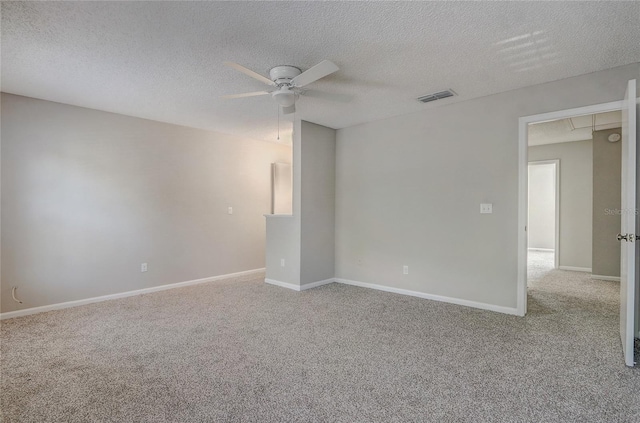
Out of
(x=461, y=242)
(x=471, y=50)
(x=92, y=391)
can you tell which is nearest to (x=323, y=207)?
(x=461, y=242)

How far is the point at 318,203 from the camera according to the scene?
4.76 m

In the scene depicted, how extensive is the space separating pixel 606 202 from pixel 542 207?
3921mm

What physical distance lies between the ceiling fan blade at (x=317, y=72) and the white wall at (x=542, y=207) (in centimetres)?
822

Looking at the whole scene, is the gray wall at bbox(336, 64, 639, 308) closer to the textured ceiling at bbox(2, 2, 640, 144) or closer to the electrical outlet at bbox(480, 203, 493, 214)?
the electrical outlet at bbox(480, 203, 493, 214)

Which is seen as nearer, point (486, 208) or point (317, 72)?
point (317, 72)

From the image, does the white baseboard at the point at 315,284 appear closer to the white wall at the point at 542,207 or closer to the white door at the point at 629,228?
the white door at the point at 629,228

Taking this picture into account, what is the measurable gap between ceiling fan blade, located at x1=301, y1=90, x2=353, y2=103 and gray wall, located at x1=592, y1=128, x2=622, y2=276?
4.45m

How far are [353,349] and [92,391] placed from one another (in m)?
1.78

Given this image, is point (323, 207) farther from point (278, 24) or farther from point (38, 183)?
point (38, 183)

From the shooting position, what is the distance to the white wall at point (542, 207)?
848 centimetres

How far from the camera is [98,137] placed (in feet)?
13.0

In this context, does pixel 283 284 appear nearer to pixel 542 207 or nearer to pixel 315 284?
pixel 315 284

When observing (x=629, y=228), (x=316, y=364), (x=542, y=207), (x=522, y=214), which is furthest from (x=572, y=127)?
(x=316, y=364)

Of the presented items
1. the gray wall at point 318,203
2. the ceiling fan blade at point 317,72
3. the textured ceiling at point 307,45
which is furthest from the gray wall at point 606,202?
the ceiling fan blade at point 317,72
